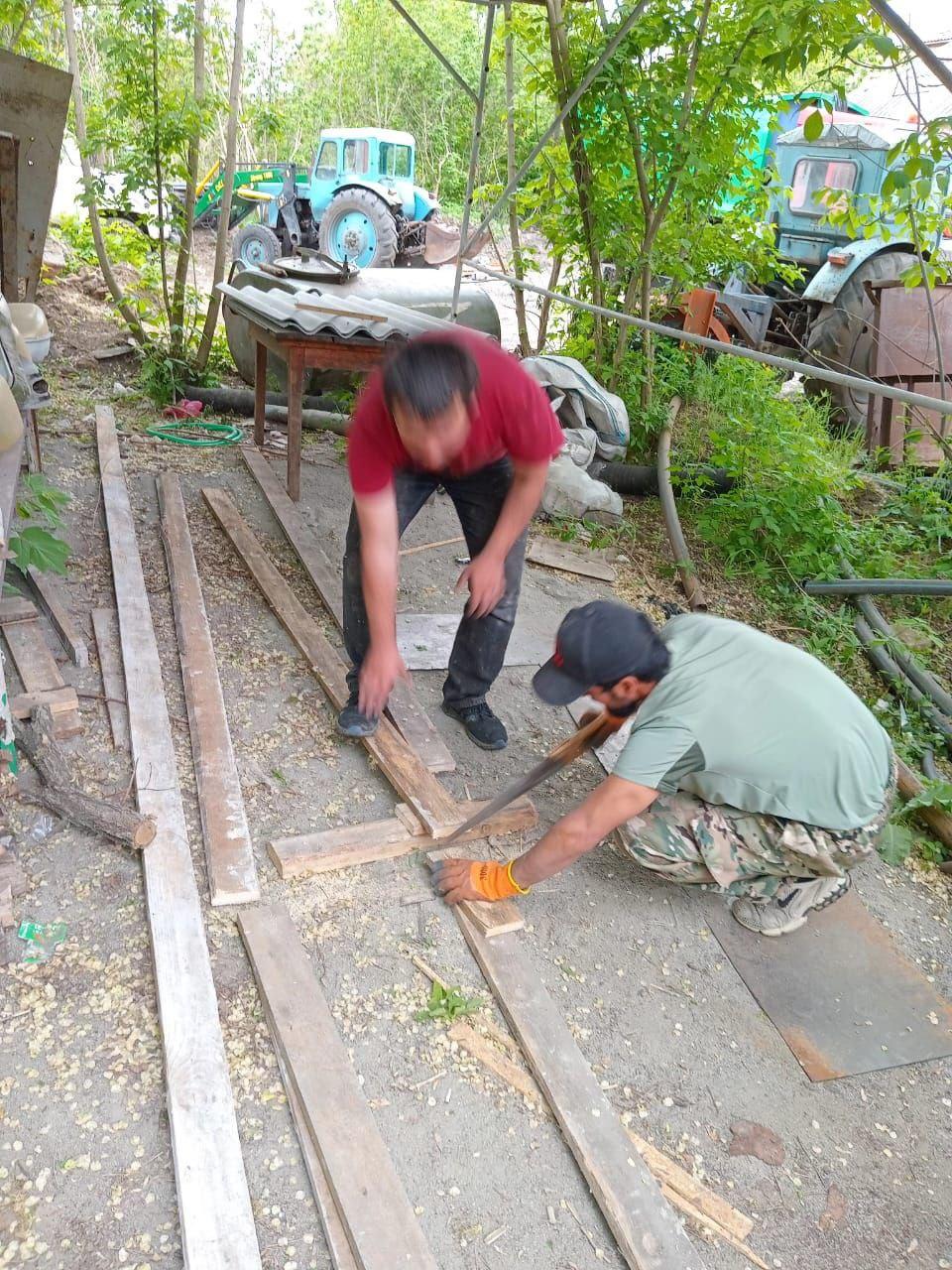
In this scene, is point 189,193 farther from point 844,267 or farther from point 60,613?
point 844,267

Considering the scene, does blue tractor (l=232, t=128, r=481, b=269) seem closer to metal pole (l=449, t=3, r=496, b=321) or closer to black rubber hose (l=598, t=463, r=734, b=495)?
metal pole (l=449, t=3, r=496, b=321)

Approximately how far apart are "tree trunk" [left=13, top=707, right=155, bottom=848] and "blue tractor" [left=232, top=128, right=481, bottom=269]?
10.7 m

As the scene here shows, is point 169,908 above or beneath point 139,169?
beneath

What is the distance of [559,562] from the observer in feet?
15.4

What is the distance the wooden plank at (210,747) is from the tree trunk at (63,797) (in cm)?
20

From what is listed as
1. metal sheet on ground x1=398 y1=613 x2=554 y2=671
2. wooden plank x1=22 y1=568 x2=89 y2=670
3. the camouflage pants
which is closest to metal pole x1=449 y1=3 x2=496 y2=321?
metal sheet on ground x1=398 y1=613 x2=554 y2=671

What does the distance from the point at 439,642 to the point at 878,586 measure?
213cm

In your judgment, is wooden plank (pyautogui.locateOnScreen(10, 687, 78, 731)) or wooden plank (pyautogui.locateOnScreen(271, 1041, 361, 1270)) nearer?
wooden plank (pyautogui.locateOnScreen(271, 1041, 361, 1270))

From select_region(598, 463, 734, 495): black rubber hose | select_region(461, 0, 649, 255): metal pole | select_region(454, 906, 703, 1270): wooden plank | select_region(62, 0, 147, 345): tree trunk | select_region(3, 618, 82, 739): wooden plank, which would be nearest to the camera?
select_region(454, 906, 703, 1270): wooden plank

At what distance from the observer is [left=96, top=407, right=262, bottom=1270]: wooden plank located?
1.57 meters

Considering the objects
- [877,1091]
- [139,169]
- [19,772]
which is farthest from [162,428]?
[877,1091]

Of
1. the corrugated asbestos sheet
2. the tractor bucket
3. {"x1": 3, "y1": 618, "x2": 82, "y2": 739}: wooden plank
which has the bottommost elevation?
{"x1": 3, "y1": 618, "x2": 82, "y2": 739}: wooden plank

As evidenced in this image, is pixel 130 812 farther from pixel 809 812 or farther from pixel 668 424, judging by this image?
pixel 668 424

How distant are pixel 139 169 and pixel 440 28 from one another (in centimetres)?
2389
